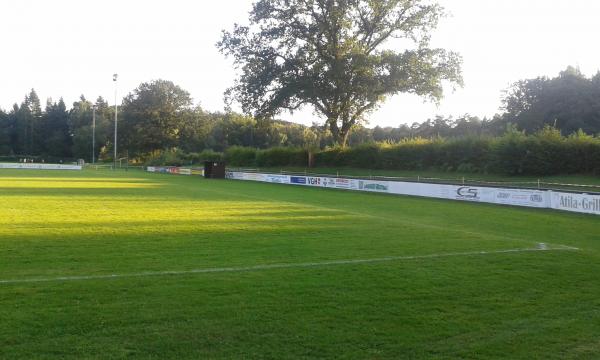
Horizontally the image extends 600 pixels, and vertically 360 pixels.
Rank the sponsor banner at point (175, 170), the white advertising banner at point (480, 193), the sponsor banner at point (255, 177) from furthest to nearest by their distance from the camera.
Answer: the sponsor banner at point (175, 170)
the sponsor banner at point (255, 177)
the white advertising banner at point (480, 193)

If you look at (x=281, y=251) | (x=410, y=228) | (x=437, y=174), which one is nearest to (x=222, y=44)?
(x=437, y=174)

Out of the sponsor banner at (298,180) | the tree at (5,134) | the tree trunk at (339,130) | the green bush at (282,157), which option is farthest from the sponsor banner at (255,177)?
the tree at (5,134)

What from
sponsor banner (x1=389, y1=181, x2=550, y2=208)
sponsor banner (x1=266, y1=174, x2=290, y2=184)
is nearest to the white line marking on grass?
sponsor banner (x1=389, y1=181, x2=550, y2=208)

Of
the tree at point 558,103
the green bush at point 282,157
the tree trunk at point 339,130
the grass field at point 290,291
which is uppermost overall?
the tree at point 558,103

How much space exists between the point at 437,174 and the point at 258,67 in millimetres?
20755

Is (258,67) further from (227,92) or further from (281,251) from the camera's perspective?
(281,251)

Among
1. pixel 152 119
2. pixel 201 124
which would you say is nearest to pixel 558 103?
pixel 201 124

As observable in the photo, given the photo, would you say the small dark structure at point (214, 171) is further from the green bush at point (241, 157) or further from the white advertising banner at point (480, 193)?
the white advertising banner at point (480, 193)

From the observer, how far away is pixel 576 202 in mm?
23922

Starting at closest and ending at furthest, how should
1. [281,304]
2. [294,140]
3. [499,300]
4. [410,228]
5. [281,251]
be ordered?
[281,304], [499,300], [281,251], [410,228], [294,140]

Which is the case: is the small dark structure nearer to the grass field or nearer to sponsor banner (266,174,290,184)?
sponsor banner (266,174,290,184)

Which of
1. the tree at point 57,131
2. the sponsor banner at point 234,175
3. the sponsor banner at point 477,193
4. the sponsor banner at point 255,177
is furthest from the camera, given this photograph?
the tree at point 57,131

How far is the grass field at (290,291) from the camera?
19.4 feet

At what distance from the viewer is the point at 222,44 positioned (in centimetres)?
5675
